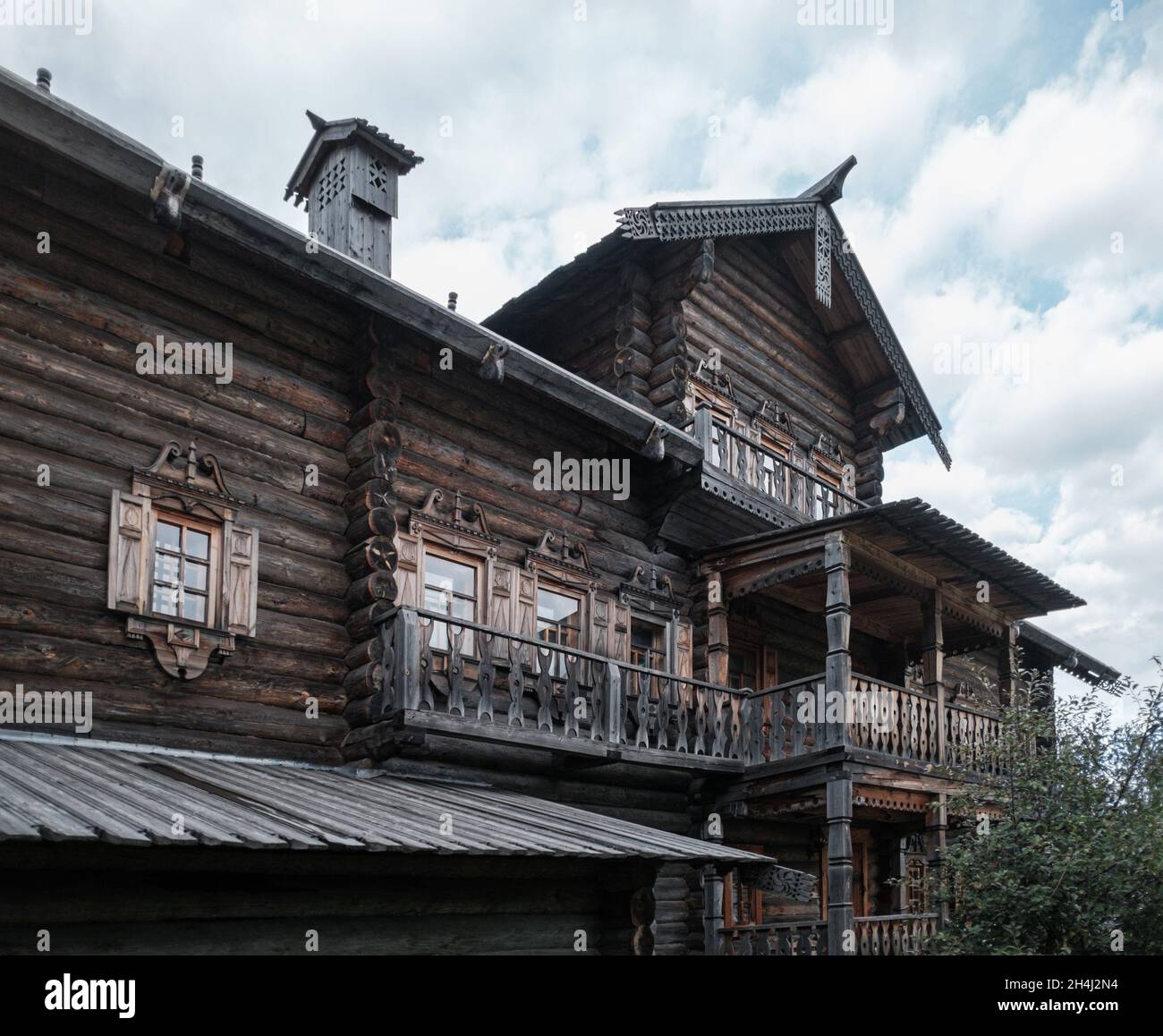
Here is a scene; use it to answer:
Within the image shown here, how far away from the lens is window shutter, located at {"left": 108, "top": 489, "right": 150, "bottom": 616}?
972cm

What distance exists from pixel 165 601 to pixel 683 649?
7.50m

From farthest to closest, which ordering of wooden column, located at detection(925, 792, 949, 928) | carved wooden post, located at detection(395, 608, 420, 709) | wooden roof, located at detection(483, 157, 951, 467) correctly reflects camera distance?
wooden roof, located at detection(483, 157, 951, 467), wooden column, located at detection(925, 792, 949, 928), carved wooden post, located at detection(395, 608, 420, 709)

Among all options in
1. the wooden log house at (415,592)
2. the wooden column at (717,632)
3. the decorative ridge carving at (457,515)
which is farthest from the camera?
the wooden column at (717,632)

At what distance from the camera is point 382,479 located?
464 inches

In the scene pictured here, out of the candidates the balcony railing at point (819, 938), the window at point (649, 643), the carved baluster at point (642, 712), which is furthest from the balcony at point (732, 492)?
the balcony railing at point (819, 938)

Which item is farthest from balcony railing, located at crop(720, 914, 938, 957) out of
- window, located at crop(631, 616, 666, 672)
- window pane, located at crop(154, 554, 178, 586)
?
window pane, located at crop(154, 554, 178, 586)

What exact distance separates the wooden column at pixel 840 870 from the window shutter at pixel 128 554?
8097 mm

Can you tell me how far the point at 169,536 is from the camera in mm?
10391

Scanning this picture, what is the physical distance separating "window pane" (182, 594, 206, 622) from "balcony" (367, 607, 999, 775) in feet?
5.51

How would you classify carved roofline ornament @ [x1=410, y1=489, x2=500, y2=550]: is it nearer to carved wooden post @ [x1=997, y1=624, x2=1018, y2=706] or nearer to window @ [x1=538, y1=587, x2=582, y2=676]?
window @ [x1=538, y1=587, x2=582, y2=676]

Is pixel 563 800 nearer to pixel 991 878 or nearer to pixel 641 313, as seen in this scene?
pixel 991 878

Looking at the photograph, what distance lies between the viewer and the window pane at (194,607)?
1031 cm

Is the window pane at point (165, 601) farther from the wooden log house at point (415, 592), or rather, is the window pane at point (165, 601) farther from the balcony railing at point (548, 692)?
the balcony railing at point (548, 692)

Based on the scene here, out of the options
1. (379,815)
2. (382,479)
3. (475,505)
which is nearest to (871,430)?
(475,505)
